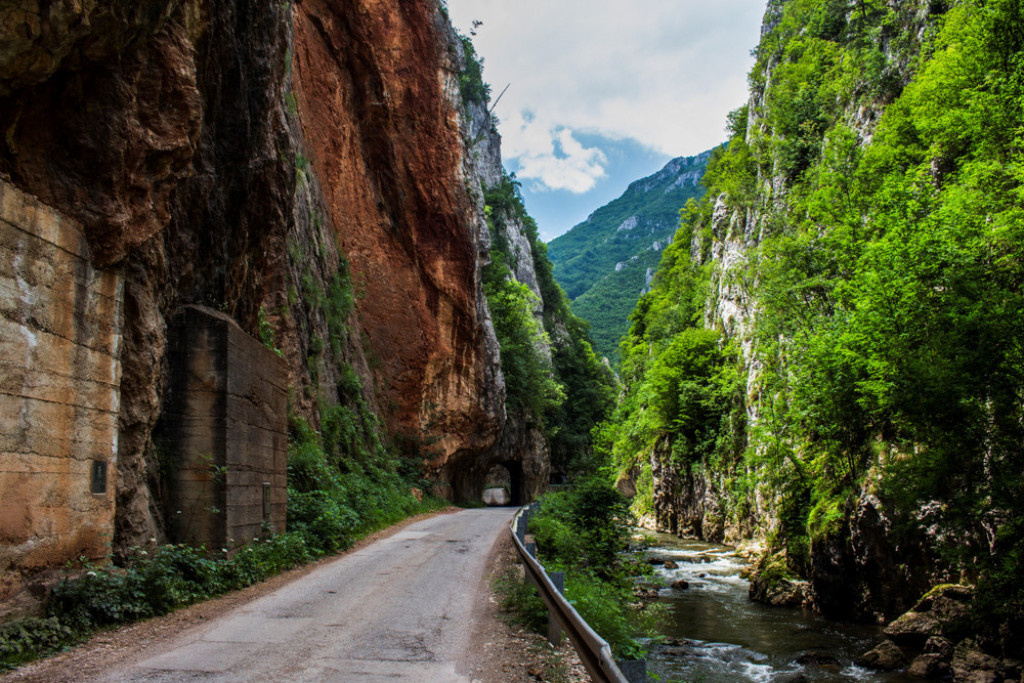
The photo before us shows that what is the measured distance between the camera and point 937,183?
56.0 feet

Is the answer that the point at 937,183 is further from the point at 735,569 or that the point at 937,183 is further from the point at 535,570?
the point at 535,570

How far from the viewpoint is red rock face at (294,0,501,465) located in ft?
85.8

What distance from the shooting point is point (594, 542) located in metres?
15.6

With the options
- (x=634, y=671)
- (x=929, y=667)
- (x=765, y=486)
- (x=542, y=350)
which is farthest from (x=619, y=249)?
(x=634, y=671)

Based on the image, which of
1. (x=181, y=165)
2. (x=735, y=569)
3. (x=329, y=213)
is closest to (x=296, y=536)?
(x=181, y=165)

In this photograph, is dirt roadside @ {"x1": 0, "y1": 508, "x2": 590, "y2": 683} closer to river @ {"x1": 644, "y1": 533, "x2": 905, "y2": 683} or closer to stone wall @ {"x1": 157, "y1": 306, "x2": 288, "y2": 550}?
stone wall @ {"x1": 157, "y1": 306, "x2": 288, "y2": 550}

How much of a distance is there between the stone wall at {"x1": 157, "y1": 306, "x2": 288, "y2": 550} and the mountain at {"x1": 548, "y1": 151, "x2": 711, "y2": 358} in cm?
8164

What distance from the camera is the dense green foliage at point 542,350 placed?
42625 millimetres

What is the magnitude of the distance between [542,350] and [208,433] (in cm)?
4429

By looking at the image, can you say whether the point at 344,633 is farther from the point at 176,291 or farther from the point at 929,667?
the point at 929,667

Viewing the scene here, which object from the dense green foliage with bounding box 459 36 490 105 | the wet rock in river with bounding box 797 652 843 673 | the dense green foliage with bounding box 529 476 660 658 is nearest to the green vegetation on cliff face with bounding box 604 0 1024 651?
the wet rock in river with bounding box 797 652 843 673

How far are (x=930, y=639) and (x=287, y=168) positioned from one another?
14.7 meters

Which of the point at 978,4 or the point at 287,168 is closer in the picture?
the point at 287,168

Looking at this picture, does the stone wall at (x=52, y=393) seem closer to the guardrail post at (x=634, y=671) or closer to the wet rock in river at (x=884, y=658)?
the guardrail post at (x=634, y=671)
